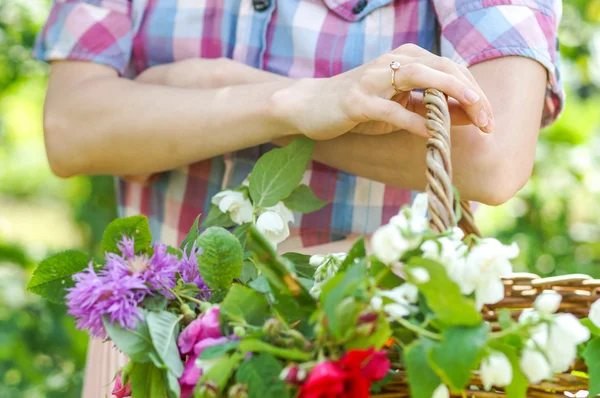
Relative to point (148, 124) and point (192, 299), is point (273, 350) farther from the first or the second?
point (148, 124)

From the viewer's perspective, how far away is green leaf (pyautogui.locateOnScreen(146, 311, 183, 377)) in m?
0.68

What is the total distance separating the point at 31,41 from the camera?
7.72 feet

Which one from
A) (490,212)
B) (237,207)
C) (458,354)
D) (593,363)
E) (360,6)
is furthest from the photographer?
(490,212)

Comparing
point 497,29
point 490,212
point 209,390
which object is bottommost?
point 490,212

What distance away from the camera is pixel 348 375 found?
22.6 inches

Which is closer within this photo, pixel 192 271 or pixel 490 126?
pixel 192 271

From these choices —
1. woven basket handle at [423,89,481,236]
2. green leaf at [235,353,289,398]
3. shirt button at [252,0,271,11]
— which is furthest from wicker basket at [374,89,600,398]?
shirt button at [252,0,271,11]

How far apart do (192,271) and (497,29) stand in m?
0.51

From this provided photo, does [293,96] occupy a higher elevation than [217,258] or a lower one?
higher

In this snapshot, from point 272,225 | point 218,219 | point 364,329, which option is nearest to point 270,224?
point 272,225

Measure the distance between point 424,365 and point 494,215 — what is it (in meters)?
2.03

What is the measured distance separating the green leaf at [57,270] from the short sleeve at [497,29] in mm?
546

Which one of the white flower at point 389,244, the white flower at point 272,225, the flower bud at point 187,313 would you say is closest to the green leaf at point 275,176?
the white flower at point 272,225

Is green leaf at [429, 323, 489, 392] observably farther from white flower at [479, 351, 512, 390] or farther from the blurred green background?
the blurred green background
